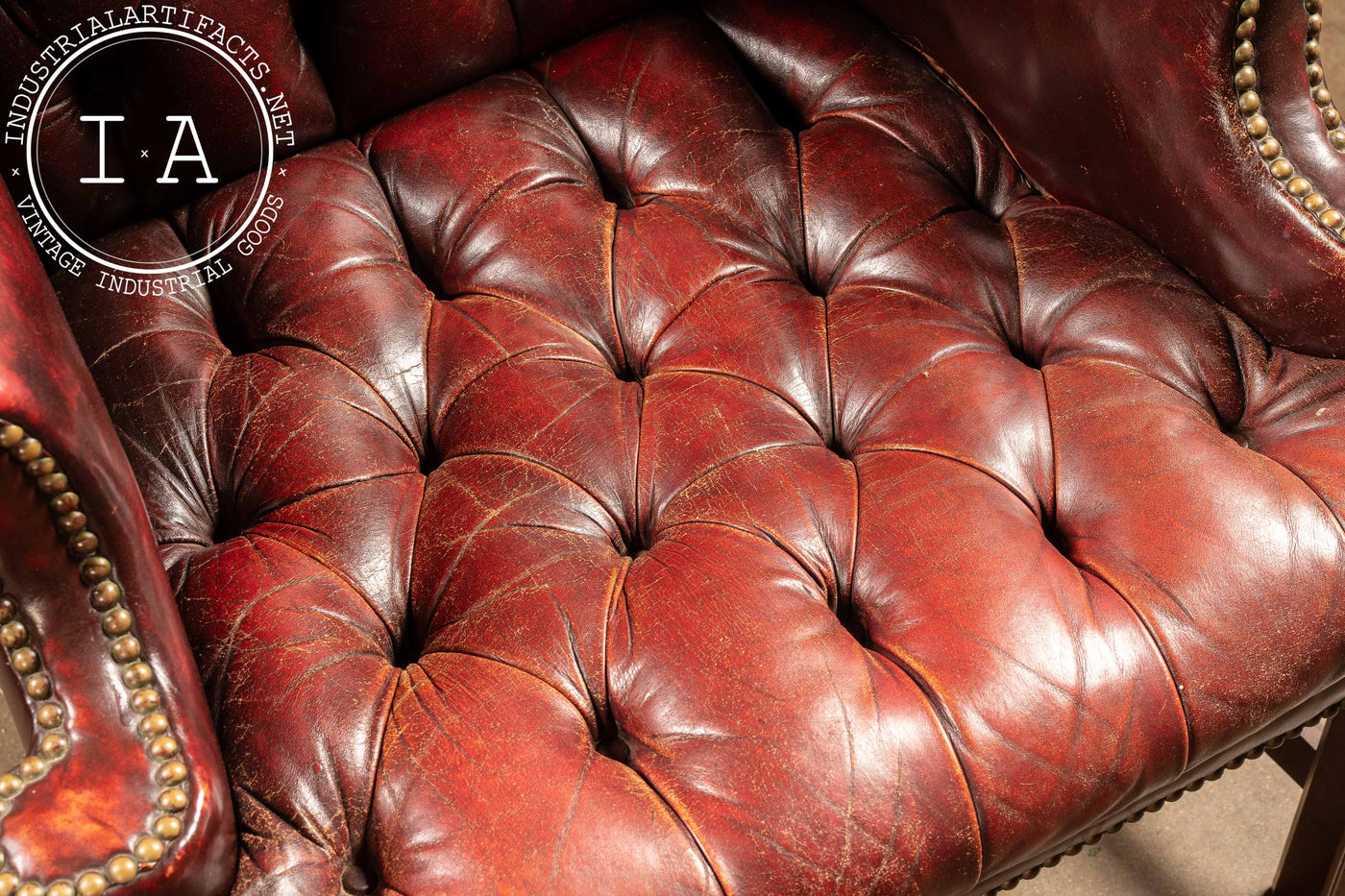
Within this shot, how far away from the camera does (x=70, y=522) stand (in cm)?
43

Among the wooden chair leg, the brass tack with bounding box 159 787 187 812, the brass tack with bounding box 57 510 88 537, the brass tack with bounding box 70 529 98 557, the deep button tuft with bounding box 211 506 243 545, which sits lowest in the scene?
the wooden chair leg

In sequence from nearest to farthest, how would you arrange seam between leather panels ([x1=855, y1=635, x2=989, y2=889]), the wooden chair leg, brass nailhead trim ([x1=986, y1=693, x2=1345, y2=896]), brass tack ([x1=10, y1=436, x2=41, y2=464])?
brass tack ([x1=10, y1=436, x2=41, y2=464])
seam between leather panels ([x1=855, y1=635, x2=989, y2=889])
brass nailhead trim ([x1=986, y1=693, x2=1345, y2=896])
the wooden chair leg

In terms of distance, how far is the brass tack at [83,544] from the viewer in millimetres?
434

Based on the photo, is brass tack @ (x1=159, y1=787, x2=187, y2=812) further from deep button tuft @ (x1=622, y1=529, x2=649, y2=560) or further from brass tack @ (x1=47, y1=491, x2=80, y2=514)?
deep button tuft @ (x1=622, y1=529, x2=649, y2=560)

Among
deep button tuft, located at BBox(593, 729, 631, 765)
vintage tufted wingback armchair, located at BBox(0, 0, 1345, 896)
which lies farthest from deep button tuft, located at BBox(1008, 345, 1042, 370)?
deep button tuft, located at BBox(593, 729, 631, 765)

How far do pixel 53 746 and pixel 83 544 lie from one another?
0.08m

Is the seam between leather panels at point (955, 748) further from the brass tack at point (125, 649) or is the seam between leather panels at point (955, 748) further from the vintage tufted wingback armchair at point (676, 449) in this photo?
the brass tack at point (125, 649)

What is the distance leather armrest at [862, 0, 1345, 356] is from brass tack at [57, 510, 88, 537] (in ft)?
2.10

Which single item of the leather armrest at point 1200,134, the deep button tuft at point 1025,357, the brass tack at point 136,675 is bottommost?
the brass tack at point 136,675

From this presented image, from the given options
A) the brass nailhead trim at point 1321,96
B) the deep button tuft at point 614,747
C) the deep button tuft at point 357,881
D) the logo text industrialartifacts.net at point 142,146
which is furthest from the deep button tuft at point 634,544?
the brass nailhead trim at point 1321,96

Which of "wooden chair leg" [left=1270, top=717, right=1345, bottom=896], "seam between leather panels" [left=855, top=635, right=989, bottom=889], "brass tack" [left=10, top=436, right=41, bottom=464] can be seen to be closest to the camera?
"brass tack" [left=10, top=436, right=41, bottom=464]

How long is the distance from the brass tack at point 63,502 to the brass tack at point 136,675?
0.23 feet

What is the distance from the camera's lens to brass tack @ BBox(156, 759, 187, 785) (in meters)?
0.44

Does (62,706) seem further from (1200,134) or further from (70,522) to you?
(1200,134)
